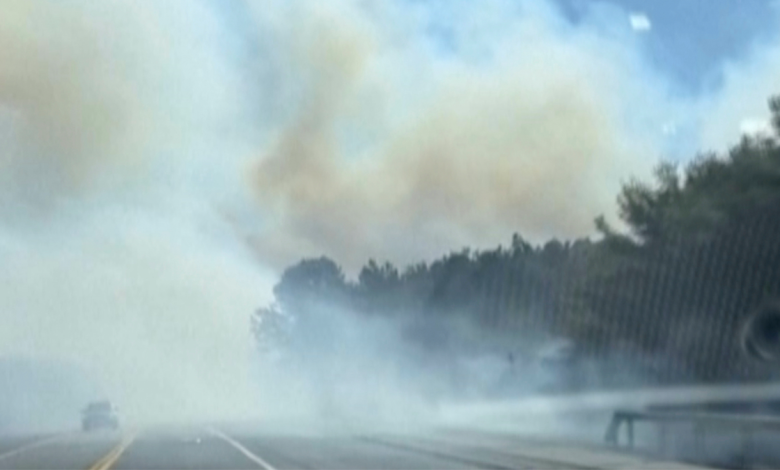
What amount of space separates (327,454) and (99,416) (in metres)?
47.6

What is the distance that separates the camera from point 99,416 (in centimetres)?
8444

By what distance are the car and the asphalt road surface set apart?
→ 29.4 meters

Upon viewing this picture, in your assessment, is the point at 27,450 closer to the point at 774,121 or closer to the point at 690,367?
the point at 690,367

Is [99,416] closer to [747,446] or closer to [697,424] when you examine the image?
[697,424]

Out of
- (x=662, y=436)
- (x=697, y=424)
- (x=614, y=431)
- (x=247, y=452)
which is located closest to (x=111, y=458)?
(x=247, y=452)

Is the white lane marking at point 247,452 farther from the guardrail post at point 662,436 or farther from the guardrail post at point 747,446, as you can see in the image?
the guardrail post at point 747,446

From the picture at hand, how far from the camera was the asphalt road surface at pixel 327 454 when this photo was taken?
32862mm

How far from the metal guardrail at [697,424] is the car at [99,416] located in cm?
4732

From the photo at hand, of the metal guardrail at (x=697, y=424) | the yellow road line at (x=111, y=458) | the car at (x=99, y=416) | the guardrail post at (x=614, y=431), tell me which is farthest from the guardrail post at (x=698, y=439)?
the car at (x=99, y=416)

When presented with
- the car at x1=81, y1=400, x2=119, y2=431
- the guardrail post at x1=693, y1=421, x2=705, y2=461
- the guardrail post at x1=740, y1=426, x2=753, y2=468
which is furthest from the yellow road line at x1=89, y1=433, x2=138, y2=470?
the car at x1=81, y1=400, x2=119, y2=431

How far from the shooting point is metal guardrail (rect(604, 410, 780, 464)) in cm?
3028

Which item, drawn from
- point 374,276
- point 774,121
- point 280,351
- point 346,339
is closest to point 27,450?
point 774,121

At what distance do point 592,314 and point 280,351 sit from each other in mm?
72742

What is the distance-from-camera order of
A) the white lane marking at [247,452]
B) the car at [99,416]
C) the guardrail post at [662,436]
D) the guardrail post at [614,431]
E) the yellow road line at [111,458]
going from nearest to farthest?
the white lane marking at [247,452]
the guardrail post at [662,436]
the yellow road line at [111,458]
the guardrail post at [614,431]
the car at [99,416]
